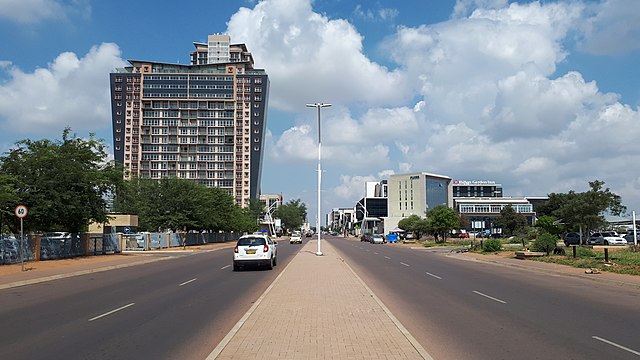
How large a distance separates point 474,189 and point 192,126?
87390 mm

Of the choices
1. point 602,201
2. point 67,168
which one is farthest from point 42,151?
point 602,201

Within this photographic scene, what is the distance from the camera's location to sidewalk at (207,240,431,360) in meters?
7.61

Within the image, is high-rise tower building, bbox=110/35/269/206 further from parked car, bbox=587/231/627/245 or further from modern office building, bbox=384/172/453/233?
parked car, bbox=587/231/627/245

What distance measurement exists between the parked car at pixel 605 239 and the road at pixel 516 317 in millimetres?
41023

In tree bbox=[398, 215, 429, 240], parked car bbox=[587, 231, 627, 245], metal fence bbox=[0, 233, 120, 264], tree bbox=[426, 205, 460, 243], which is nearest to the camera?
metal fence bbox=[0, 233, 120, 264]

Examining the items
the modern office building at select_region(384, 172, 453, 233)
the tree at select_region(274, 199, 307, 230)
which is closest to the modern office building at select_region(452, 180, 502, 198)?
the modern office building at select_region(384, 172, 453, 233)

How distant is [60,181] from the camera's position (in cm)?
3269

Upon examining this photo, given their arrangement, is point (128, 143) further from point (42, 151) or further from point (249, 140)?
point (42, 151)

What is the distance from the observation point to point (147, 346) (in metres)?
8.49

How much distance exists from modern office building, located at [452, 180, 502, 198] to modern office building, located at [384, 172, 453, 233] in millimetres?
2915

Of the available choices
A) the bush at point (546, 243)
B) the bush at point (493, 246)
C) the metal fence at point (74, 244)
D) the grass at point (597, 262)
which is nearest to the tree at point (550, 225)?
the bush at point (493, 246)

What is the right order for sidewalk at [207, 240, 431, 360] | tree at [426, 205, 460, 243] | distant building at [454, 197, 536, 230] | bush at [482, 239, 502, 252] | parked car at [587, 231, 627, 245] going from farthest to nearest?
distant building at [454, 197, 536, 230], tree at [426, 205, 460, 243], parked car at [587, 231, 627, 245], bush at [482, 239, 502, 252], sidewalk at [207, 240, 431, 360]

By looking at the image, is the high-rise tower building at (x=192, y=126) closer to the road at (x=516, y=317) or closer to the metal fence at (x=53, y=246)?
the metal fence at (x=53, y=246)

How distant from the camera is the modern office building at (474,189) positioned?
166000 mm
